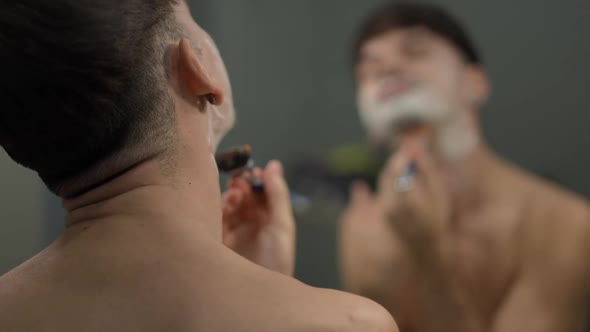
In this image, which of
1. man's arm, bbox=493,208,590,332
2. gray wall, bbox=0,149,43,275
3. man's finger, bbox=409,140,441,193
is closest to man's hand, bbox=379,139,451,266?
man's finger, bbox=409,140,441,193

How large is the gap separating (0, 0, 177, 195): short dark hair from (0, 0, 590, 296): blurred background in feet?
2.83

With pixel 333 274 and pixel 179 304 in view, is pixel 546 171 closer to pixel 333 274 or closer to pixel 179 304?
pixel 333 274

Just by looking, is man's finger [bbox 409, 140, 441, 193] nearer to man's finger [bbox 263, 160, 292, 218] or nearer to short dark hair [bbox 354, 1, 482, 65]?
short dark hair [bbox 354, 1, 482, 65]

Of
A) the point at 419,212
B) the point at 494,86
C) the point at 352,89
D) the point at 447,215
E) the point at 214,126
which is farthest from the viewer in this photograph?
the point at 352,89

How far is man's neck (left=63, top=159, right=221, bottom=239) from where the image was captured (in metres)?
0.54

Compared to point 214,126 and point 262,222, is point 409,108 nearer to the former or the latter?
point 262,222

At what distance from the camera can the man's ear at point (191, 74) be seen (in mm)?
560

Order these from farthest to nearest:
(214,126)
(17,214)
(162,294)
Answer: (17,214), (214,126), (162,294)

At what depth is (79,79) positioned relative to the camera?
1.66ft

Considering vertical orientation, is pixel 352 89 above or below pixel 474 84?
below

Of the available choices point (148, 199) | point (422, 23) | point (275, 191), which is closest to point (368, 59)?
point (422, 23)

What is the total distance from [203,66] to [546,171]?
3.78ft

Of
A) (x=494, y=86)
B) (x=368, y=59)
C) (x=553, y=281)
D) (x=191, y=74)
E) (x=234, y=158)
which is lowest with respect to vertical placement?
(x=553, y=281)

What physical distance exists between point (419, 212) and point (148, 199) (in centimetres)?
75
